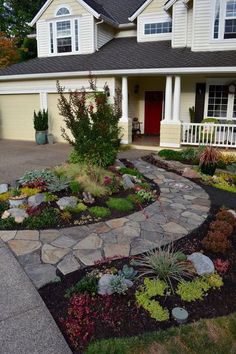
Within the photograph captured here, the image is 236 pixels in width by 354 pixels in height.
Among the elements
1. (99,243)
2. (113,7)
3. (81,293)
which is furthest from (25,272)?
(113,7)

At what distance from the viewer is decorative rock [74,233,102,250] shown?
437cm

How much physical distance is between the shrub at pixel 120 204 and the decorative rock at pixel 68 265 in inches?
74.7

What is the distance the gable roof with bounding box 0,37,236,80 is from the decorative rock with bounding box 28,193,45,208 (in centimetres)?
742

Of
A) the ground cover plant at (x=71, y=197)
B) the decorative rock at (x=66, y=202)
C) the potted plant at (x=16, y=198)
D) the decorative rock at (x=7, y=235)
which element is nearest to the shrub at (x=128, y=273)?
the ground cover plant at (x=71, y=197)

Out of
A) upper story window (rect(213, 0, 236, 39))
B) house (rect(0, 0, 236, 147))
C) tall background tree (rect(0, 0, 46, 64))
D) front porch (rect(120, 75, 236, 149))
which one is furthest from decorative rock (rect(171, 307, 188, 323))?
tall background tree (rect(0, 0, 46, 64))

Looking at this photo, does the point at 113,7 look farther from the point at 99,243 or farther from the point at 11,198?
the point at 99,243

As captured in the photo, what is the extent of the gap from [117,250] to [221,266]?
4.64ft

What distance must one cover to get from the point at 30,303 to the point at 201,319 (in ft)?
5.83

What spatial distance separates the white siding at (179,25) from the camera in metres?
12.7

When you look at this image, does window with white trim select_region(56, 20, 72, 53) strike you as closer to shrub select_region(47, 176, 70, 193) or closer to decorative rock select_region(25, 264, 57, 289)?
shrub select_region(47, 176, 70, 193)

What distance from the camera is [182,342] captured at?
2.75 m

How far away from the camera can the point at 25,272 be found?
3.73m

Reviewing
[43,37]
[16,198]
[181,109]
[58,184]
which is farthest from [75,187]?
[43,37]

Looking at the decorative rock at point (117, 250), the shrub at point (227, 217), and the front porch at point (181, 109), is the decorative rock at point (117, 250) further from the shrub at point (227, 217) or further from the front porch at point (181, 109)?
the front porch at point (181, 109)
